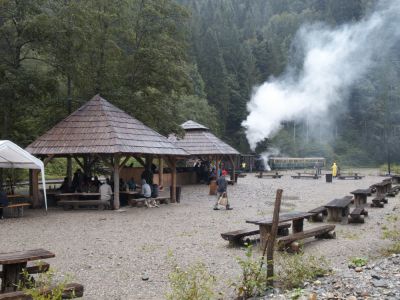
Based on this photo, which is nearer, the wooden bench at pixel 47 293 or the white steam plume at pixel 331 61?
the wooden bench at pixel 47 293

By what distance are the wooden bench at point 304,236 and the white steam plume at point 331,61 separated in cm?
4167

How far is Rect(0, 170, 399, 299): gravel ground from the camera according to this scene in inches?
267

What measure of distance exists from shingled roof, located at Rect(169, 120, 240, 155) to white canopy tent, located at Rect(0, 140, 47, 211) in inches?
476

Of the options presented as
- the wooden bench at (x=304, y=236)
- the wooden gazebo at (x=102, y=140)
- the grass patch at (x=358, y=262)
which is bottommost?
the grass patch at (x=358, y=262)

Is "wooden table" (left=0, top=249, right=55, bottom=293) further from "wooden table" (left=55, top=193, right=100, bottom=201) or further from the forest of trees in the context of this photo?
the forest of trees

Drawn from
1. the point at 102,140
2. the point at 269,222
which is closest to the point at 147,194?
the point at 102,140

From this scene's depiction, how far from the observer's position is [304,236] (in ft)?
28.5

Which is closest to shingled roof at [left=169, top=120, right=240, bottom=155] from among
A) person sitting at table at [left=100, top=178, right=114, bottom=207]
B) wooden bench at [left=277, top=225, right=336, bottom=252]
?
person sitting at table at [left=100, top=178, right=114, bottom=207]

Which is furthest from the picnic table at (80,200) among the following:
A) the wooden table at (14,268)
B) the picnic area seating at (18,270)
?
the wooden table at (14,268)

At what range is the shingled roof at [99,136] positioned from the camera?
14413 millimetres

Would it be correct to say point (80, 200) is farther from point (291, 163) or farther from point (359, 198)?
point (291, 163)

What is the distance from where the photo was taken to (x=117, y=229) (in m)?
11.1

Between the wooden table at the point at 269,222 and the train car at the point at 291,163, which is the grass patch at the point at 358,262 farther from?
the train car at the point at 291,163

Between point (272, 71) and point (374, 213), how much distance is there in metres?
46.2
